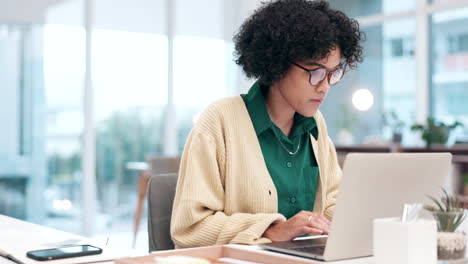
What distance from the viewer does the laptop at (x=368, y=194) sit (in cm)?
124

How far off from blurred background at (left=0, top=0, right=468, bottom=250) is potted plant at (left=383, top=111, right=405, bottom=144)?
0.03ft

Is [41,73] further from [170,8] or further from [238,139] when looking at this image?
[238,139]

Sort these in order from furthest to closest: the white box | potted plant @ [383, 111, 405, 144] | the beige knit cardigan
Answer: potted plant @ [383, 111, 405, 144]
the beige knit cardigan
the white box

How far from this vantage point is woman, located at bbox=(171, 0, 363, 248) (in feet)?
5.59

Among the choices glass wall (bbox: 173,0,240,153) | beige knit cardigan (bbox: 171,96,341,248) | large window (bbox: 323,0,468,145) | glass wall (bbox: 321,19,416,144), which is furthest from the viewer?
glass wall (bbox: 173,0,240,153)

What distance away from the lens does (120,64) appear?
654 cm

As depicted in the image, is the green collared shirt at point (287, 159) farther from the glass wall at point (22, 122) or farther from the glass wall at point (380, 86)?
the glass wall at point (22, 122)

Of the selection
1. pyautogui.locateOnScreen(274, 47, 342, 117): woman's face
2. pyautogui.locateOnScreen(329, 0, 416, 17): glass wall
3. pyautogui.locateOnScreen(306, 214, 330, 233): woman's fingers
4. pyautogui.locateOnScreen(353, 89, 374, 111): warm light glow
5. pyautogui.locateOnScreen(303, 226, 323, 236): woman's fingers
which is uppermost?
pyautogui.locateOnScreen(329, 0, 416, 17): glass wall

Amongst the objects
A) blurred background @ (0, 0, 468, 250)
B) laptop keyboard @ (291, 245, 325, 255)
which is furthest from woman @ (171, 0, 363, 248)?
blurred background @ (0, 0, 468, 250)

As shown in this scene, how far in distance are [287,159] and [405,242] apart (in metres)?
0.86

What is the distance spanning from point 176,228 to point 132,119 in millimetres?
5041

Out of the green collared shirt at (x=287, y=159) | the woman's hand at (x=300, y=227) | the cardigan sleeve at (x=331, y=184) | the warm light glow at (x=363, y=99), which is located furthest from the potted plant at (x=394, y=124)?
the woman's hand at (x=300, y=227)

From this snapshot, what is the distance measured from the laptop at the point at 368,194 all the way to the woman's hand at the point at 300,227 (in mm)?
110

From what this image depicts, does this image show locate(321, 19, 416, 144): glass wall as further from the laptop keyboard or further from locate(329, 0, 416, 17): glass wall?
the laptop keyboard
